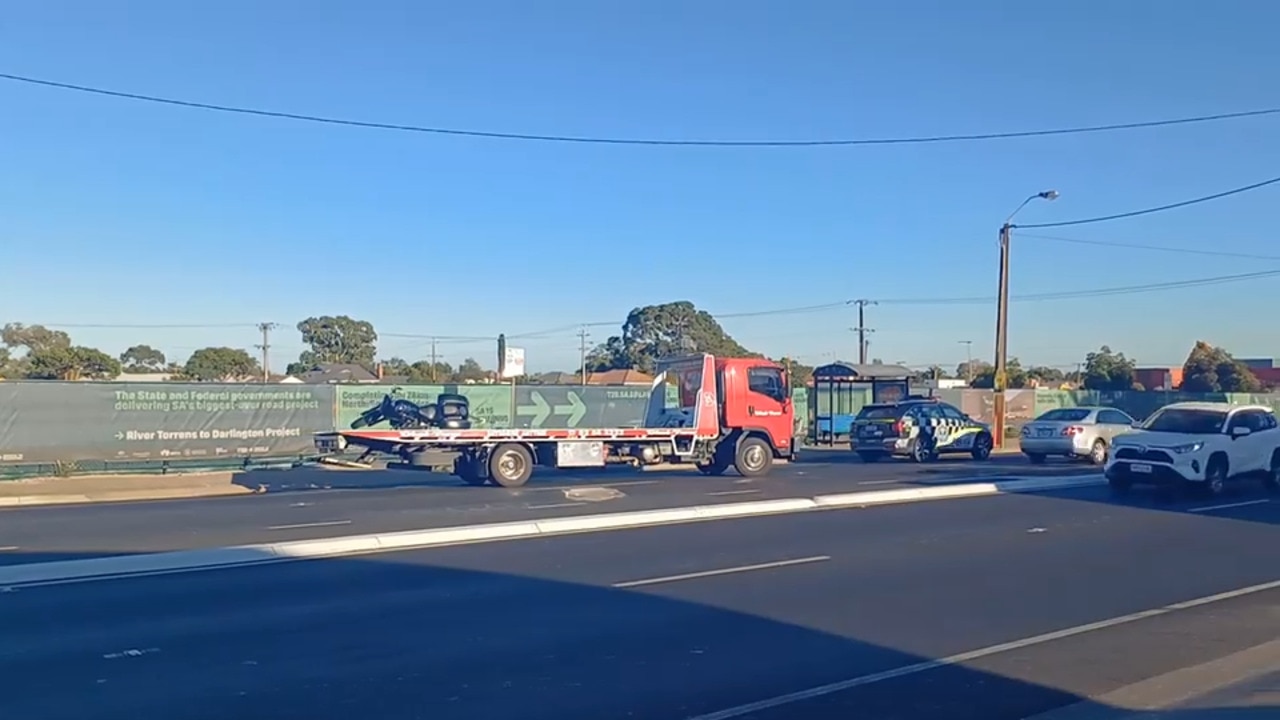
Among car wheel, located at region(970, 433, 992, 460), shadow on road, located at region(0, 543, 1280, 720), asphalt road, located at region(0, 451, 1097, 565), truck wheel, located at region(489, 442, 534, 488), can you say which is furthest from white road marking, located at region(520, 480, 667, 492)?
shadow on road, located at region(0, 543, 1280, 720)

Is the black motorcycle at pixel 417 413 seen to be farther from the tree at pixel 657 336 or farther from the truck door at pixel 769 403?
the tree at pixel 657 336

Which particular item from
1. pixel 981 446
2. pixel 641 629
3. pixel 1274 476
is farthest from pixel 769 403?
pixel 641 629

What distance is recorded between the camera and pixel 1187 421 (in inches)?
830

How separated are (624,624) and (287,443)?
22.4 metres

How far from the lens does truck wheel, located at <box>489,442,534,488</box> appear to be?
23.5 m

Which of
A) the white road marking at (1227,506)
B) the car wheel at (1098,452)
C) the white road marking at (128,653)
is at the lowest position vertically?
the white road marking at (128,653)

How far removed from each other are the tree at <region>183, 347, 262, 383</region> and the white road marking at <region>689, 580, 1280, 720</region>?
6733cm

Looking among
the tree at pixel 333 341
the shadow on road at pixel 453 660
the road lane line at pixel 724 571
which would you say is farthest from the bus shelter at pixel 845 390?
the tree at pixel 333 341

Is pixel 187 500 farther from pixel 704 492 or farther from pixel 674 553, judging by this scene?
pixel 674 553

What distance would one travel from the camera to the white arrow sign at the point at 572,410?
34.7 metres

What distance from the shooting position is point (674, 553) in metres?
13.5

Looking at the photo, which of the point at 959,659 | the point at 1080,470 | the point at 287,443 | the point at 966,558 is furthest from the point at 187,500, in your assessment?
the point at 1080,470

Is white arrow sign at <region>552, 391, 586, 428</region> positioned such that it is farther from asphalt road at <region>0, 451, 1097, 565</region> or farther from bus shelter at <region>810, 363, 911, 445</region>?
bus shelter at <region>810, 363, 911, 445</region>

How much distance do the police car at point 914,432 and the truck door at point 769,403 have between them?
483cm
